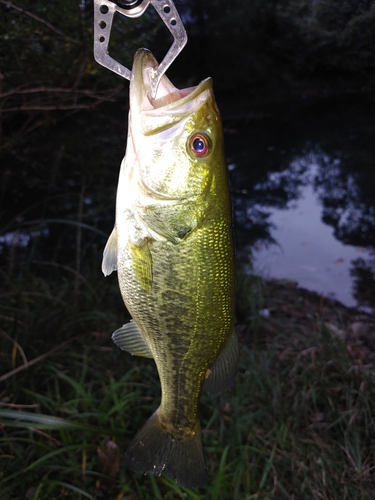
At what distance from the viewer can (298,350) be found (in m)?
3.15

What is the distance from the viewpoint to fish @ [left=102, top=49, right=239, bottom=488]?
1029 millimetres

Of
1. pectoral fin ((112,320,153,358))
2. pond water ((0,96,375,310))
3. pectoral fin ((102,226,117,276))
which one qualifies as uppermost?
pond water ((0,96,375,310))

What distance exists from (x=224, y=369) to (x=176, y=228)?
1.48 ft

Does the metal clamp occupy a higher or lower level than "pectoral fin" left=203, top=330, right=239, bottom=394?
higher

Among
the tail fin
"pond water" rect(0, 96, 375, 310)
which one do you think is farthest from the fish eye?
"pond water" rect(0, 96, 375, 310)

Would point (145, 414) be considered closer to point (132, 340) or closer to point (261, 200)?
point (132, 340)

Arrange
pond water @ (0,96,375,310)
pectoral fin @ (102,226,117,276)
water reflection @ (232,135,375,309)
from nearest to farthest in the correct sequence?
pectoral fin @ (102,226,117,276), pond water @ (0,96,375,310), water reflection @ (232,135,375,309)

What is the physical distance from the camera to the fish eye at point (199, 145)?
104cm

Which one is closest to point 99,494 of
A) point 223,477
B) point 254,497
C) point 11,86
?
point 223,477

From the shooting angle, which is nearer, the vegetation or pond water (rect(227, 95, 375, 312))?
the vegetation


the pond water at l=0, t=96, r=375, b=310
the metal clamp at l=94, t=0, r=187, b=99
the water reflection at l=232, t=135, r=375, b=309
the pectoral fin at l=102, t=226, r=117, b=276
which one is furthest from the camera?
the water reflection at l=232, t=135, r=375, b=309

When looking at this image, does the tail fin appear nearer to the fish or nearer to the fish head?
the fish

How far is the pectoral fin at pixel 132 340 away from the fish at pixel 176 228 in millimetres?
41

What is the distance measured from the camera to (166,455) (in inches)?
49.8
